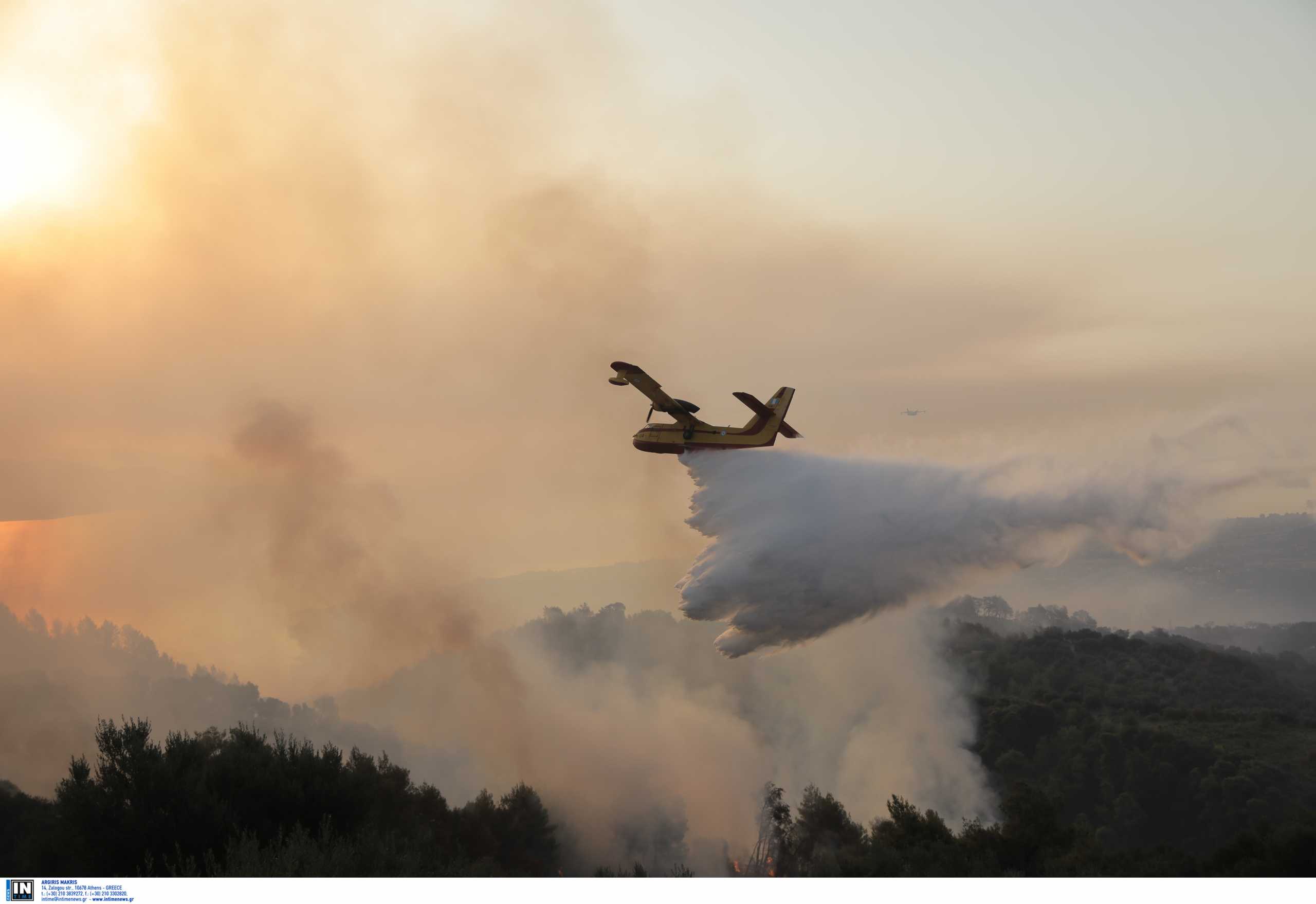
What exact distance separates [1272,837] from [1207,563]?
448ft

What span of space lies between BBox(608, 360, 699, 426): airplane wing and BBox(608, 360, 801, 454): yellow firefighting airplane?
0.7 inches

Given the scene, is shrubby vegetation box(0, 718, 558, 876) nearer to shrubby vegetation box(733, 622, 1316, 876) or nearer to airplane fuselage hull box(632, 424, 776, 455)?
airplane fuselage hull box(632, 424, 776, 455)

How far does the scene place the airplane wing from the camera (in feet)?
123

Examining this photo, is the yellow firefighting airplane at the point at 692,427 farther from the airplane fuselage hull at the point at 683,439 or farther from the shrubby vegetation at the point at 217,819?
the shrubby vegetation at the point at 217,819

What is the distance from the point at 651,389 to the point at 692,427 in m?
2.08

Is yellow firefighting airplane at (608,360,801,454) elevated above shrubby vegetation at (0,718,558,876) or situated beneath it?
elevated above

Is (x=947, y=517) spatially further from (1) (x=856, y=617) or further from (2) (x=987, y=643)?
(2) (x=987, y=643)

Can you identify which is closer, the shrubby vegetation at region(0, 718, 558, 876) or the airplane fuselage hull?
the shrubby vegetation at region(0, 718, 558, 876)

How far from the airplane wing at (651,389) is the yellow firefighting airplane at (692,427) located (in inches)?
0.7

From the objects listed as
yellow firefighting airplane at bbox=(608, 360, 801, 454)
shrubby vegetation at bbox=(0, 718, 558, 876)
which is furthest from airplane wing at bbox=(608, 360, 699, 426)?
shrubby vegetation at bbox=(0, 718, 558, 876)

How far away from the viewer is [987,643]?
126438mm

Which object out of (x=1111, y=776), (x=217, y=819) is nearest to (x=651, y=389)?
(x=217, y=819)

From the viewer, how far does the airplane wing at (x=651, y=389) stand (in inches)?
1470
